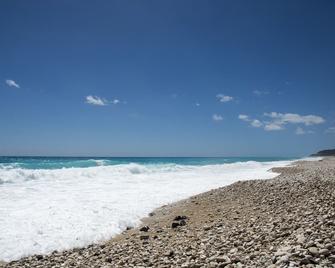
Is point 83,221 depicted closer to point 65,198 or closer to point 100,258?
point 100,258

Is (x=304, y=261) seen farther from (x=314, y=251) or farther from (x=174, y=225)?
(x=174, y=225)

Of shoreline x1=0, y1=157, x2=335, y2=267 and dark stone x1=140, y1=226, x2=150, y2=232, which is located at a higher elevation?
shoreline x1=0, y1=157, x2=335, y2=267

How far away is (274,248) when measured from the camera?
6.12 metres

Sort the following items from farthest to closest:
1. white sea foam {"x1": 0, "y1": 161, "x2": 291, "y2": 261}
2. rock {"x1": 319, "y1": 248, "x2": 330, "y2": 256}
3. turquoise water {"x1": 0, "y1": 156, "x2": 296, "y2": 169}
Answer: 1. turquoise water {"x1": 0, "y1": 156, "x2": 296, "y2": 169}
2. white sea foam {"x1": 0, "y1": 161, "x2": 291, "y2": 261}
3. rock {"x1": 319, "y1": 248, "x2": 330, "y2": 256}

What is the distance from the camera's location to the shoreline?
5687mm

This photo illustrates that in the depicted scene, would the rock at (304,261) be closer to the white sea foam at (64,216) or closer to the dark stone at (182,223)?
the dark stone at (182,223)

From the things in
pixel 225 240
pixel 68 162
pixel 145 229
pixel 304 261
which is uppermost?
pixel 68 162

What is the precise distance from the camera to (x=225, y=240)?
756 cm

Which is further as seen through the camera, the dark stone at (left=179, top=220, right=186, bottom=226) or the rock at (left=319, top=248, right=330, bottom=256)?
the dark stone at (left=179, top=220, right=186, bottom=226)

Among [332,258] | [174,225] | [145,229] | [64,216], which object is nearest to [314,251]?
[332,258]

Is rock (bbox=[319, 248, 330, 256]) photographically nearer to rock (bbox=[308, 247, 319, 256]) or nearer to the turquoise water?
rock (bbox=[308, 247, 319, 256])

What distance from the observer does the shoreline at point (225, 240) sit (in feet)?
18.7

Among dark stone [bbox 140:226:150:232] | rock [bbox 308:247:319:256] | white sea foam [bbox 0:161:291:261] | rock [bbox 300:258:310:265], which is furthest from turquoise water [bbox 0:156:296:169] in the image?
rock [bbox 300:258:310:265]

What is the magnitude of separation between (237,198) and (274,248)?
26.6 feet
